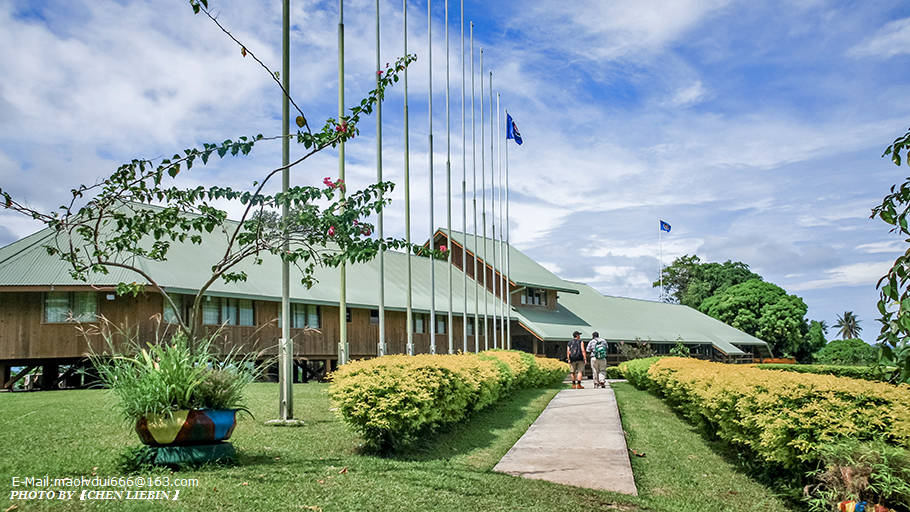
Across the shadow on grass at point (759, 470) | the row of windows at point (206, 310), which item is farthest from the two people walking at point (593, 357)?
the shadow on grass at point (759, 470)

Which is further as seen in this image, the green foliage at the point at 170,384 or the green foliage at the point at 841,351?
the green foliage at the point at 841,351

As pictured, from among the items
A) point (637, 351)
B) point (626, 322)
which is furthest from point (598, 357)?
point (626, 322)

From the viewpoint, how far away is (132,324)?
2164cm

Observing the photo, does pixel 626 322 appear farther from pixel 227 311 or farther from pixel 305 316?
pixel 227 311

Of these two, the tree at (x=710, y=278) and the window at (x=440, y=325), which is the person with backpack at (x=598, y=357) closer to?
the window at (x=440, y=325)

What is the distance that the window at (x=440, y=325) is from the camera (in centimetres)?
3514

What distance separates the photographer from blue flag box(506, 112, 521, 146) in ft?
103

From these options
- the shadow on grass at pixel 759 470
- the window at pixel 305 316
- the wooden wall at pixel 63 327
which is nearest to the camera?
the shadow on grass at pixel 759 470

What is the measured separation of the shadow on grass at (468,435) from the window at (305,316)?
11250mm

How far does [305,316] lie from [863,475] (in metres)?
22.7

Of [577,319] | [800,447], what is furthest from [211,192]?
[577,319]

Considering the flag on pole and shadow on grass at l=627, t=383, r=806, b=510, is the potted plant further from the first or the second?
the flag on pole

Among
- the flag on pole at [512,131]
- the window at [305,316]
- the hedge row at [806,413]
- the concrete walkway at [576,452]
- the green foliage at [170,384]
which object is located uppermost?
the flag on pole at [512,131]

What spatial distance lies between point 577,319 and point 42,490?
38302 millimetres
